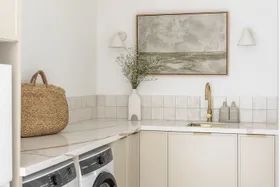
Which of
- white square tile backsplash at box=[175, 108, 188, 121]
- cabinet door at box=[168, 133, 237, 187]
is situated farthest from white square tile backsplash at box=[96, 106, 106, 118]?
cabinet door at box=[168, 133, 237, 187]

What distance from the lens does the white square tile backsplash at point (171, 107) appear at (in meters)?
3.85

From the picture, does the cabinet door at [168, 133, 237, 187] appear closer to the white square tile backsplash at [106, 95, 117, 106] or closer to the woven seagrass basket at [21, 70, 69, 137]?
the white square tile backsplash at [106, 95, 117, 106]

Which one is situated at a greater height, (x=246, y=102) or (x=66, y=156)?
(x=246, y=102)

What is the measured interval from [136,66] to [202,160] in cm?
109

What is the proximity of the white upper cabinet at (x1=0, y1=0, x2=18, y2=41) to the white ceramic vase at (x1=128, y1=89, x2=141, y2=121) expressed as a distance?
2.23m

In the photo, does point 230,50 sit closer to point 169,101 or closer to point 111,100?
point 169,101

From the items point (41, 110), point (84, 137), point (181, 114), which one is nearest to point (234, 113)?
point (181, 114)

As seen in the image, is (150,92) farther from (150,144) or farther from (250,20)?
(250,20)

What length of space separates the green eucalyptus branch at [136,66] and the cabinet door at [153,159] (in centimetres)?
64

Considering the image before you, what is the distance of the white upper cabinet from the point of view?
177cm

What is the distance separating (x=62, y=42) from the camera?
356cm

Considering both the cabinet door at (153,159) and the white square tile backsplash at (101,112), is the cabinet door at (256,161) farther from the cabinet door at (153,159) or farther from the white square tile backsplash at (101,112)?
the white square tile backsplash at (101,112)

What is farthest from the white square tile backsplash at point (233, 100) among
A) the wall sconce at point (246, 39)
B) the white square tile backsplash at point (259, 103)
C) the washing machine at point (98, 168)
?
the washing machine at point (98, 168)

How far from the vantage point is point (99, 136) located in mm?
2869
